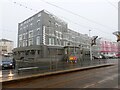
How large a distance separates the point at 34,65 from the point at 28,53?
120 ft

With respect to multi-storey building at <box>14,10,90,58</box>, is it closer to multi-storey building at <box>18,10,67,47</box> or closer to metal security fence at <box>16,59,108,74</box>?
multi-storey building at <box>18,10,67,47</box>

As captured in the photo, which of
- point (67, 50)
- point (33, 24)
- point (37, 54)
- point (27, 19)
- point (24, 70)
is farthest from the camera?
point (27, 19)

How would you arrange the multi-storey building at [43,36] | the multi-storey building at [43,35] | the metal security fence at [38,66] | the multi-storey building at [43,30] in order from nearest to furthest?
1. the metal security fence at [38,66]
2. the multi-storey building at [43,36]
3. the multi-storey building at [43,35]
4. the multi-storey building at [43,30]

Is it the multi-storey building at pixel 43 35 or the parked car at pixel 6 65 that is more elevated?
the multi-storey building at pixel 43 35

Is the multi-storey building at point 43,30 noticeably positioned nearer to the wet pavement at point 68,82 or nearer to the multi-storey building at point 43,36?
the multi-storey building at point 43,36

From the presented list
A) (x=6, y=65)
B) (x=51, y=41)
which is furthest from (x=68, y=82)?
(x=51, y=41)

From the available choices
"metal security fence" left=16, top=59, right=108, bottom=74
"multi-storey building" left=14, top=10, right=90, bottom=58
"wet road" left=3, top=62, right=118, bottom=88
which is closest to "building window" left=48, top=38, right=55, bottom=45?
"multi-storey building" left=14, top=10, right=90, bottom=58

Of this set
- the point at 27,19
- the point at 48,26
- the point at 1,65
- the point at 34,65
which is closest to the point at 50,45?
the point at 48,26

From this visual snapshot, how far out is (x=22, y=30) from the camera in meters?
68.3

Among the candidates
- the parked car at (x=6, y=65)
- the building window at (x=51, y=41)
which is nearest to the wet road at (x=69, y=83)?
the parked car at (x=6, y=65)

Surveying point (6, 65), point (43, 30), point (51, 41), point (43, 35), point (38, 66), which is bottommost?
point (6, 65)

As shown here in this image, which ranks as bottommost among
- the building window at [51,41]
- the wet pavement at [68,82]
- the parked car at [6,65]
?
the wet pavement at [68,82]

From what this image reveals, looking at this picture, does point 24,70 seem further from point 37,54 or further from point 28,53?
point 28,53

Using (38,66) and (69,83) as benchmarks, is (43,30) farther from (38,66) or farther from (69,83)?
(69,83)
